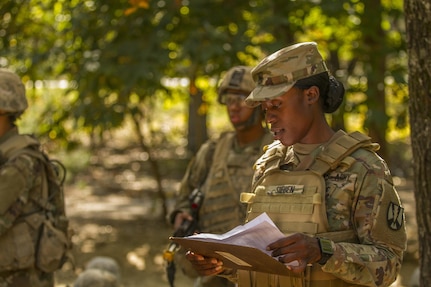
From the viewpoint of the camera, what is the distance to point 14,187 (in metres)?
4.73

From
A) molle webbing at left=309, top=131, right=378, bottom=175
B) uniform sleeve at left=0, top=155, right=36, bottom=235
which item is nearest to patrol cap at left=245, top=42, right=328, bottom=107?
molle webbing at left=309, top=131, right=378, bottom=175

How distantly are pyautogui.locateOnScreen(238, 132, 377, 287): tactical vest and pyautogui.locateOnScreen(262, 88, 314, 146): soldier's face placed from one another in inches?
4.8

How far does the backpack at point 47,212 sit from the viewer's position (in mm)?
4910

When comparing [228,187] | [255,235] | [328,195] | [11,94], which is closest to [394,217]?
[328,195]

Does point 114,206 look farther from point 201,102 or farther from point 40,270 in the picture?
point 40,270

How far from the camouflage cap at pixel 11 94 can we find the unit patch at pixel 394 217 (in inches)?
103

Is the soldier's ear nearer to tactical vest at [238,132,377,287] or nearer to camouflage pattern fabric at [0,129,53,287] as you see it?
tactical vest at [238,132,377,287]

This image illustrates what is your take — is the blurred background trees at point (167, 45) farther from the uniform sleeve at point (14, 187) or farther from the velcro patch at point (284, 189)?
the velcro patch at point (284, 189)

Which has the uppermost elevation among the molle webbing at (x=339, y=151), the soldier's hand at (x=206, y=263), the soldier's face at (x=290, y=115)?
the soldier's face at (x=290, y=115)

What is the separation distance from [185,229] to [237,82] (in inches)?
38.6

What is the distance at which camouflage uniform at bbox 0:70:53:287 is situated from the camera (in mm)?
4738

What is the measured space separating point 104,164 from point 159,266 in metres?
8.78

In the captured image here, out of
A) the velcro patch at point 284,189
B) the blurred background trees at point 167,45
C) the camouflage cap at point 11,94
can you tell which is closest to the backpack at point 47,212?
the camouflage cap at point 11,94

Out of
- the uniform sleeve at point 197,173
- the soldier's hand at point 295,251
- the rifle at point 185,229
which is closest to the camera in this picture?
the soldier's hand at point 295,251
